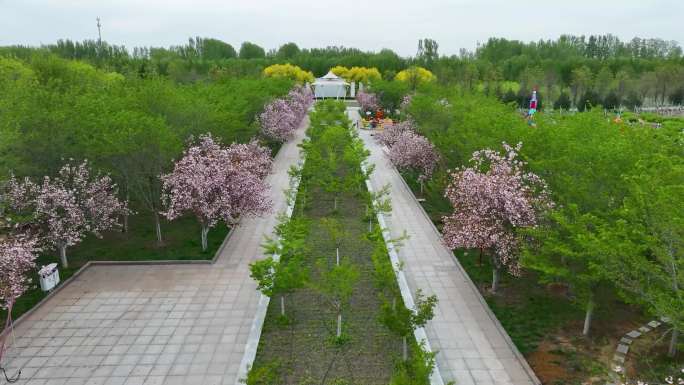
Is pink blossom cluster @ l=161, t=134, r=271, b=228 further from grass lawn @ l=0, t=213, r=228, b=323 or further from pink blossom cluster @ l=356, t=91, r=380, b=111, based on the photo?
pink blossom cluster @ l=356, t=91, r=380, b=111

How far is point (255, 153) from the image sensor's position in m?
27.6

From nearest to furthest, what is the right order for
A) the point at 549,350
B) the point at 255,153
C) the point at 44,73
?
1. the point at 549,350
2. the point at 255,153
3. the point at 44,73

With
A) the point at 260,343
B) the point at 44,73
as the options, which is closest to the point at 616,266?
the point at 260,343

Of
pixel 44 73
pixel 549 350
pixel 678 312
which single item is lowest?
pixel 549 350

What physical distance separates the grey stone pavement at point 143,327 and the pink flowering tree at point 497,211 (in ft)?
24.3

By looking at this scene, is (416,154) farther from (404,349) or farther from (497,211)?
(404,349)

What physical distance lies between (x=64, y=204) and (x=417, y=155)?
57.5 feet

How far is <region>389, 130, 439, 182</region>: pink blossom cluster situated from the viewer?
2764 centimetres

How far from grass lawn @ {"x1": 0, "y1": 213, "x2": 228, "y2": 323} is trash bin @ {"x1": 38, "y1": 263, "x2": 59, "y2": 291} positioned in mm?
506

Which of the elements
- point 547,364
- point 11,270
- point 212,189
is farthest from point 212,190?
point 547,364

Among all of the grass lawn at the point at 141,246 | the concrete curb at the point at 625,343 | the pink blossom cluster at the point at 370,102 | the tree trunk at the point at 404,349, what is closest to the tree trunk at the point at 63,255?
the grass lawn at the point at 141,246

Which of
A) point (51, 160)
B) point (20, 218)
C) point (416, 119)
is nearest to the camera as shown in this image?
point (20, 218)

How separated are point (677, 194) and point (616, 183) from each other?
255cm

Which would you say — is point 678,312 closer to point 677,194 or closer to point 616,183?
point 677,194
